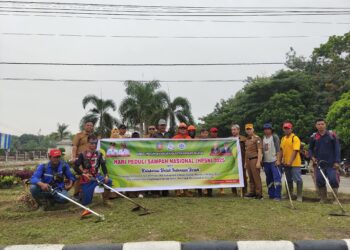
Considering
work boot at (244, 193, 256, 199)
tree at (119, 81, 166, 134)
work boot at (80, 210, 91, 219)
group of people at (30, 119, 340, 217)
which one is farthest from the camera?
tree at (119, 81, 166, 134)

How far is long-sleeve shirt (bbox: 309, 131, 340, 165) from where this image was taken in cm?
771

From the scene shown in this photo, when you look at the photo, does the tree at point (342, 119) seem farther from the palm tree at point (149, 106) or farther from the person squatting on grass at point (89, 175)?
the person squatting on grass at point (89, 175)

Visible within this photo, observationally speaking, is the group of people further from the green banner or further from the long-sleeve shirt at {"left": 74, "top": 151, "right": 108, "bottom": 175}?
the green banner

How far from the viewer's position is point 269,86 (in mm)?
35500

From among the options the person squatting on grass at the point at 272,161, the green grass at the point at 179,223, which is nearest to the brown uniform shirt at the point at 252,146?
the person squatting on grass at the point at 272,161

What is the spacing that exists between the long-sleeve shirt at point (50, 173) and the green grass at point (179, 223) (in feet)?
1.70

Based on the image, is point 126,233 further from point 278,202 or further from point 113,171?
point 278,202

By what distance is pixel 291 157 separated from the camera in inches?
316

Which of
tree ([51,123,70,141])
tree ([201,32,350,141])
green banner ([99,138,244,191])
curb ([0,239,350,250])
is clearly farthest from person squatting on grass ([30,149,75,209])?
tree ([51,123,70,141])

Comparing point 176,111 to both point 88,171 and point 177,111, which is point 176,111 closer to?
point 177,111

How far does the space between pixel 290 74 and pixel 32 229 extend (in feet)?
108

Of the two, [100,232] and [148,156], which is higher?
[148,156]

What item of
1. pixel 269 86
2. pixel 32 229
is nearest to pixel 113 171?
pixel 32 229

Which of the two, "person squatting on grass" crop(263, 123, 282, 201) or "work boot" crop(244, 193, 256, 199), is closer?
"person squatting on grass" crop(263, 123, 282, 201)
